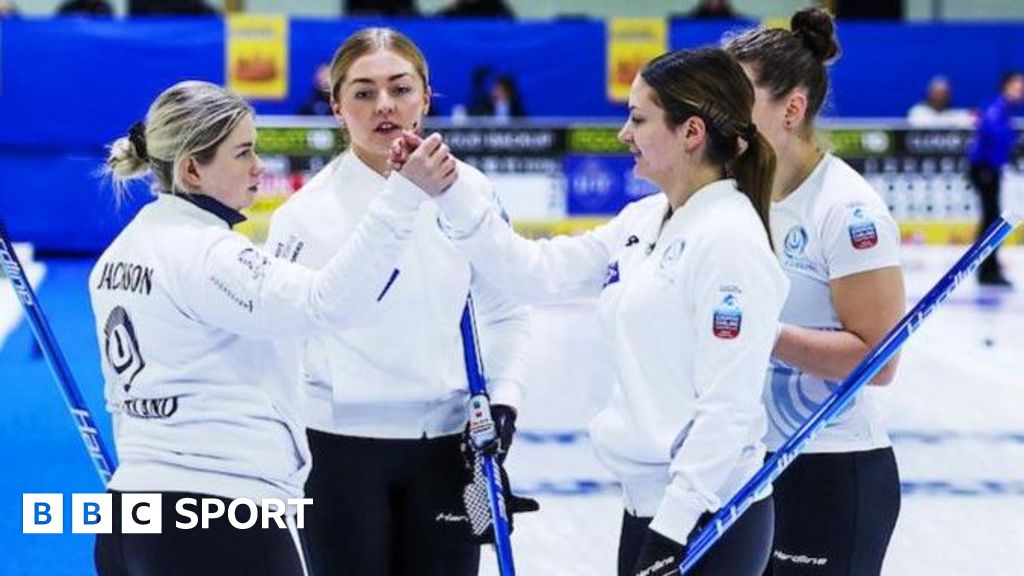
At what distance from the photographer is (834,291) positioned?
12.3 ft

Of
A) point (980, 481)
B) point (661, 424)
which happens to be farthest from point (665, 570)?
point (980, 481)

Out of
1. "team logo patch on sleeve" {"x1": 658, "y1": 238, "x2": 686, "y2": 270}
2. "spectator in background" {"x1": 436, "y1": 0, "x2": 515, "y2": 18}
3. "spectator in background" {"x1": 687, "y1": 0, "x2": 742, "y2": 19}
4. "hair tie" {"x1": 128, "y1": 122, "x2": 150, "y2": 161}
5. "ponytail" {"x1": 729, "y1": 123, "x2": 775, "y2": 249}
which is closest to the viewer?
"team logo patch on sleeve" {"x1": 658, "y1": 238, "x2": 686, "y2": 270}

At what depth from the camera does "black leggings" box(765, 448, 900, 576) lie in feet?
12.5

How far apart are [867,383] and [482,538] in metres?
0.88

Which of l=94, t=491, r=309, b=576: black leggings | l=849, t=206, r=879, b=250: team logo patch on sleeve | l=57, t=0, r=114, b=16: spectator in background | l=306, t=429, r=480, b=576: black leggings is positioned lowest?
l=306, t=429, r=480, b=576: black leggings

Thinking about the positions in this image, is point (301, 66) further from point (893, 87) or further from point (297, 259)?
point (297, 259)

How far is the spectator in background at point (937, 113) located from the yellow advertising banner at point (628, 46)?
2.31 m

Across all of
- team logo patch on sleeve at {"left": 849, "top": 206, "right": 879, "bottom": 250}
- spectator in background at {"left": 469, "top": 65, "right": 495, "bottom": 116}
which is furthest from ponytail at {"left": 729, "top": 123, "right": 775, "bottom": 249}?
spectator in background at {"left": 469, "top": 65, "right": 495, "bottom": 116}

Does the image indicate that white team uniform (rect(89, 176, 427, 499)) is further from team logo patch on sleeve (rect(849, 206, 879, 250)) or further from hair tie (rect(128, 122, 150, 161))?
team logo patch on sleeve (rect(849, 206, 879, 250))

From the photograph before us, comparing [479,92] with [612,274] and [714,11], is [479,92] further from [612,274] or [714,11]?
[612,274]

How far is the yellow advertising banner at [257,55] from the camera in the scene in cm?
1662

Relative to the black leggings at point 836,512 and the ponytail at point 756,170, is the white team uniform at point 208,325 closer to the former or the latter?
the ponytail at point 756,170

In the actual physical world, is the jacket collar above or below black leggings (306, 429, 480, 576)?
above

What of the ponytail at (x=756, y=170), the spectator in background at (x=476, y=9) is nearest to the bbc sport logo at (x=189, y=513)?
the ponytail at (x=756, y=170)
